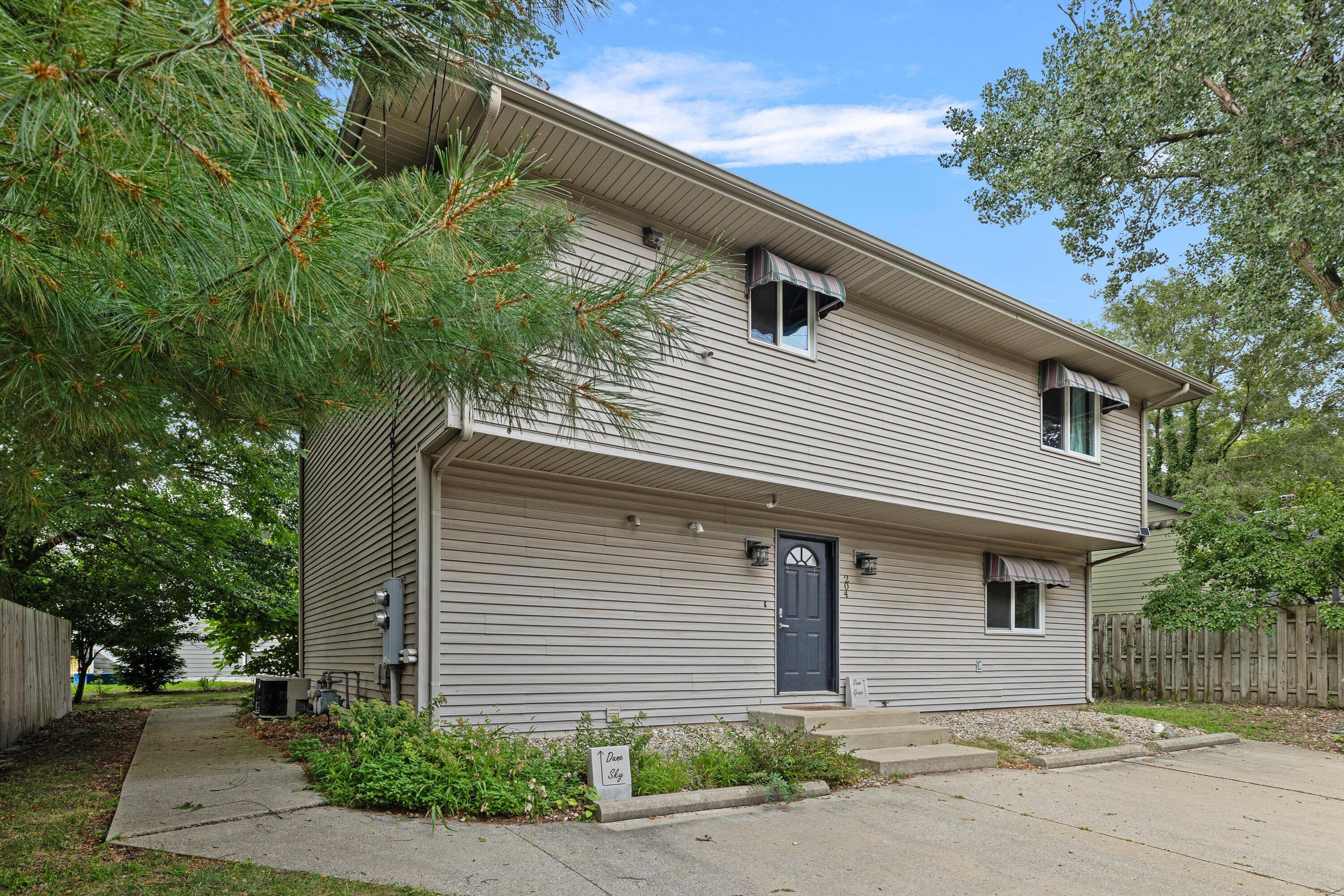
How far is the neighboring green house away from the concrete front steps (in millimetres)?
10454

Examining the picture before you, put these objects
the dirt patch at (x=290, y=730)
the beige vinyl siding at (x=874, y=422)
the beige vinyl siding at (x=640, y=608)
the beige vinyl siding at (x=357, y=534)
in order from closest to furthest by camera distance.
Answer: the beige vinyl siding at (x=640, y=608), the beige vinyl siding at (x=357, y=534), the beige vinyl siding at (x=874, y=422), the dirt patch at (x=290, y=730)

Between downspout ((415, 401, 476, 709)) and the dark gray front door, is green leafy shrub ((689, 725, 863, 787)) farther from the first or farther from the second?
the dark gray front door

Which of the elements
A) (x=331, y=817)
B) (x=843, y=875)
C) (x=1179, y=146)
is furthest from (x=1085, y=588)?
(x=331, y=817)

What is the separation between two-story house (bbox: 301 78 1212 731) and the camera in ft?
23.4

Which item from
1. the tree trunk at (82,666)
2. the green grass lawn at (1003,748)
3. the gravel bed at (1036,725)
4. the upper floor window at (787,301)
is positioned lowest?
the tree trunk at (82,666)

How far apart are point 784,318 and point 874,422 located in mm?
1577

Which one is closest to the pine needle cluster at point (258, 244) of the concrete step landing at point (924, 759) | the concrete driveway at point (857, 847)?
the concrete driveway at point (857, 847)

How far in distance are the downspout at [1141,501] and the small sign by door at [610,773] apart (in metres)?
9.58

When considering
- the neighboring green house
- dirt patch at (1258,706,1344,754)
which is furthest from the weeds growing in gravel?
the neighboring green house

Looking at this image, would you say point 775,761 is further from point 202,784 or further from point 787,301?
point 787,301

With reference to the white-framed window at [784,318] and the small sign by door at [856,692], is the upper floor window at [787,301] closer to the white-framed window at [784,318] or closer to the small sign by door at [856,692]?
the white-framed window at [784,318]

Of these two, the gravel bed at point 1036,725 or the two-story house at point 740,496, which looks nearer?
the two-story house at point 740,496

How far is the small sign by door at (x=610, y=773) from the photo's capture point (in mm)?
5383

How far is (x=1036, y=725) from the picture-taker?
9.39 meters
